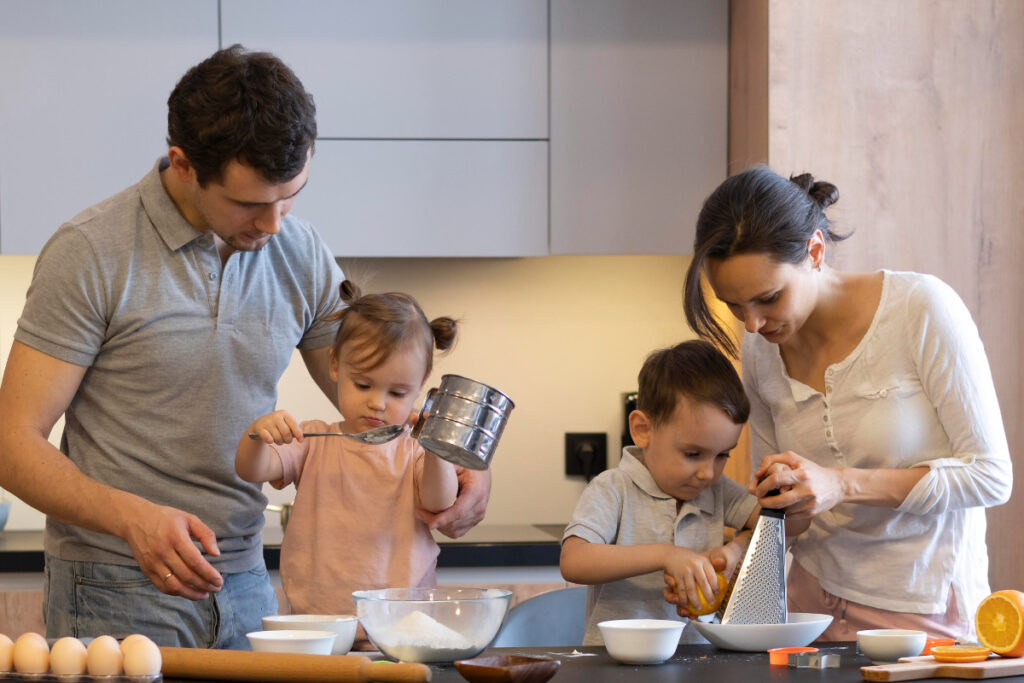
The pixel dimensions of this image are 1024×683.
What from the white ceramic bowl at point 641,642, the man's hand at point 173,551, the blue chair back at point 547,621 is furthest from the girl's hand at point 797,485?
the man's hand at point 173,551

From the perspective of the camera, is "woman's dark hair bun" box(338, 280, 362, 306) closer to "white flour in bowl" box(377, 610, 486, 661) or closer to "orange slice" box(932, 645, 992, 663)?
"white flour in bowl" box(377, 610, 486, 661)

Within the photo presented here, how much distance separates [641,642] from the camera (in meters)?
1.15

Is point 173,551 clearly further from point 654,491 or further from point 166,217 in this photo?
point 654,491

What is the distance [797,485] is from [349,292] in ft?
2.36

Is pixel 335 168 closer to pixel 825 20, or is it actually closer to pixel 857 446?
pixel 825 20

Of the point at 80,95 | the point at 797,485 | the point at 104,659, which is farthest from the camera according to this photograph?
the point at 80,95

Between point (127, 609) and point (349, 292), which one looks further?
point (349, 292)

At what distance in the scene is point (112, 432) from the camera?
1532 mm

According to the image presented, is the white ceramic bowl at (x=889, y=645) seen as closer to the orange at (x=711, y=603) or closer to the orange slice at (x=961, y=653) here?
the orange slice at (x=961, y=653)

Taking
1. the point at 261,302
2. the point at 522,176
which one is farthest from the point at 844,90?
the point at 261,302

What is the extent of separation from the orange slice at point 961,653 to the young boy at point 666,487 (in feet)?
1.26

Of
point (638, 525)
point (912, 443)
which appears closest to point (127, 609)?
point (638, 525)

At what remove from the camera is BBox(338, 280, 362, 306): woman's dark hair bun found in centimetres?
168

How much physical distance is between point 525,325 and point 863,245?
0.94m
